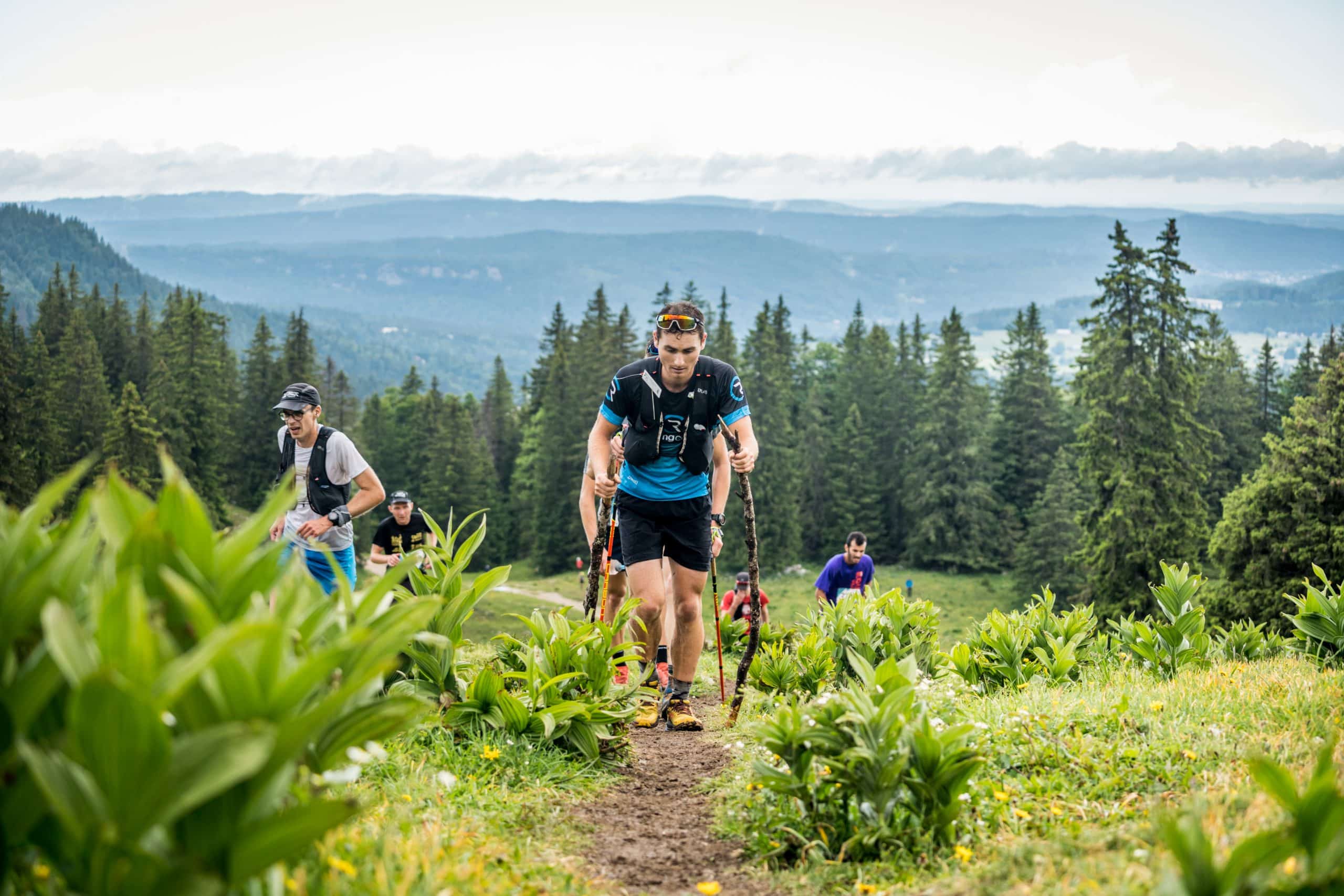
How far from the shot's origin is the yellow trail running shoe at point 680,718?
7109mm

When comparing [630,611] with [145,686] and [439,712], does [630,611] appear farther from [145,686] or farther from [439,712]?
[145,686]

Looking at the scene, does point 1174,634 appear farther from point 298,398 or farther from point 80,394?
point 80,394

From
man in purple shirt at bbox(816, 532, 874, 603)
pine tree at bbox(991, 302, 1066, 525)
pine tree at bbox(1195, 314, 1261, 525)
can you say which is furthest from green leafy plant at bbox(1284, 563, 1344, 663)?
pine tree at bbox(991, 302, 1066, 525)

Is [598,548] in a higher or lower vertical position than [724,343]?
higher

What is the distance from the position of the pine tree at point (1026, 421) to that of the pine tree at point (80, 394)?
56707 millimetres

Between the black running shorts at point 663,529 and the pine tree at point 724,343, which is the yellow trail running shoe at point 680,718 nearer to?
the black running shorts at point 663,529

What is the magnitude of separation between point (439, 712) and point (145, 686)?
131 inches

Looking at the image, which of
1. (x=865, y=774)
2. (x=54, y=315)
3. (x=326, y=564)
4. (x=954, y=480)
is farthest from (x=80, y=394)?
(x=865, y=774)

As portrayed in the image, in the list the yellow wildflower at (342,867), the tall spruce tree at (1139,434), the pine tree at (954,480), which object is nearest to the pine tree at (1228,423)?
the pine tree at (954,480)

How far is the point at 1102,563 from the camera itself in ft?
130

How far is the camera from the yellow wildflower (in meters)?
3.05

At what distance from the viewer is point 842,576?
12.0 meters

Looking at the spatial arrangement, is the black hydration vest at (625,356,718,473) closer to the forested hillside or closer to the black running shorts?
the black running shorts

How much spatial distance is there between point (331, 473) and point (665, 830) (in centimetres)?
436
